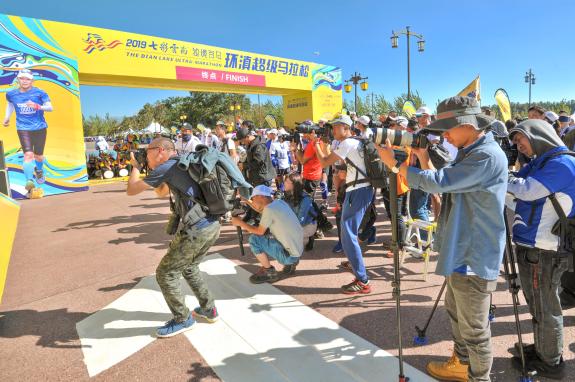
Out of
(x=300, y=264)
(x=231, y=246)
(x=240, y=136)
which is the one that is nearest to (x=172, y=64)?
(x=240, y=136)

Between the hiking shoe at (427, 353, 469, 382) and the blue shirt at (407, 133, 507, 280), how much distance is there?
85cm

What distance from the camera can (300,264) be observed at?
4.71m

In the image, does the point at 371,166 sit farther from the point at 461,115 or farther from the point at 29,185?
the point at 29,185

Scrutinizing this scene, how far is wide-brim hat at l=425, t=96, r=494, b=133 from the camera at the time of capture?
1.92 metres

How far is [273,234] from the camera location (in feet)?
13.7

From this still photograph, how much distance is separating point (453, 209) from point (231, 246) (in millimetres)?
4197

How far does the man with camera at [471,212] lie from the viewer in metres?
1.87

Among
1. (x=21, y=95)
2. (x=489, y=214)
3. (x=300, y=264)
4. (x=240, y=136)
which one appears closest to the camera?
(x=489, y=214)

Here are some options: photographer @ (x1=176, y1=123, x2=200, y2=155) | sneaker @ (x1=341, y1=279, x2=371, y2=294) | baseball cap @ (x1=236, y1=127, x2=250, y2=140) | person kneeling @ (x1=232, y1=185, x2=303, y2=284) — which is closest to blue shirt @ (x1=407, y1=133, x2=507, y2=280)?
sneaker @ (x1=341, y1=279, x2=371, y2=294)

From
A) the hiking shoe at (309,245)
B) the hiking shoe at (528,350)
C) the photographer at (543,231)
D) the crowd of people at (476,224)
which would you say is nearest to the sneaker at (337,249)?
the hiking shoe at (309,245)

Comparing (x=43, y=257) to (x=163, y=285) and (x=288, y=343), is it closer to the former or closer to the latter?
(x=163, y=285)

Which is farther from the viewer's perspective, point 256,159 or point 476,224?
point 256,159

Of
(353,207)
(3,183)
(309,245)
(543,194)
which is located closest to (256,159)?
(309,245)

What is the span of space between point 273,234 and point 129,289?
77.0 inches
